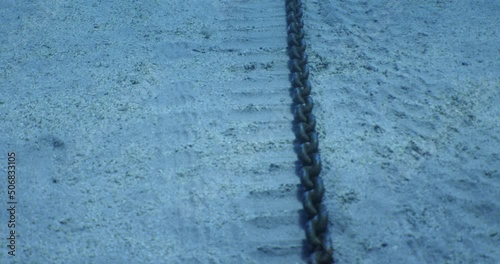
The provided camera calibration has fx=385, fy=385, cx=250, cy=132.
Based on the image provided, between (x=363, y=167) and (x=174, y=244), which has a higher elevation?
(x=363, y=167)

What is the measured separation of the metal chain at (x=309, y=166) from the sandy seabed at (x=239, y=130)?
0.14 m

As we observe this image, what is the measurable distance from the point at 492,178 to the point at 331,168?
0.89 metres

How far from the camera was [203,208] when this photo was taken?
6.79ft

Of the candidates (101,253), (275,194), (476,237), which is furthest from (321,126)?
(101,253)

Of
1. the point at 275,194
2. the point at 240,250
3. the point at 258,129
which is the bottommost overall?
the point at 240,250

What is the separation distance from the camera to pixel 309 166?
1.98 meters

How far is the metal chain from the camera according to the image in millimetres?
1789

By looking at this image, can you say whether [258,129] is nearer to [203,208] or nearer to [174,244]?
[203,208]

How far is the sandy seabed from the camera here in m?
1.96

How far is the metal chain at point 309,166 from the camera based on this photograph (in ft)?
5.87

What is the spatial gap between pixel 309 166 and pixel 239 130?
625 millimetres

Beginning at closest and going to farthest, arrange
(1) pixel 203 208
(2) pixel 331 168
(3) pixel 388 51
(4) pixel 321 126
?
(1) pixel 203 208
(2) pixel 331 168
(4) pixel 321 126
(3) pixel 388 51

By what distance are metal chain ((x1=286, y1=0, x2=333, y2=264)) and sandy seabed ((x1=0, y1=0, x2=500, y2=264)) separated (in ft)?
0.46

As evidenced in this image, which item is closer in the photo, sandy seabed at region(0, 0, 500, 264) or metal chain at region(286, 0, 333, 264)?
metal chain at region(286, 0, 333, 264)
